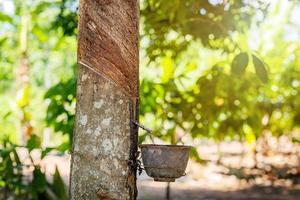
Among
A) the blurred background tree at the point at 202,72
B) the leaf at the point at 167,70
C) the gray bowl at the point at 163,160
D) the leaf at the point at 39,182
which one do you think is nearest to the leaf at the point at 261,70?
the blurred background tree at the point at 202,72

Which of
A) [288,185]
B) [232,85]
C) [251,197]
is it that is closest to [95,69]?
[232,85]

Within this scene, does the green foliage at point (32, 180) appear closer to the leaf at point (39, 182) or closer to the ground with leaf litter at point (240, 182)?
the leaf at point (39, 182)

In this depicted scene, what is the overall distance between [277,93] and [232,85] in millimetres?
1942

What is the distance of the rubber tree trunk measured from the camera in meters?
2.36

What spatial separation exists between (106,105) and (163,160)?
1.33 feet

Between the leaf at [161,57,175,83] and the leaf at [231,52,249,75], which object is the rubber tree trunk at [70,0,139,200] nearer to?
the leaf at [231,52,249,75]

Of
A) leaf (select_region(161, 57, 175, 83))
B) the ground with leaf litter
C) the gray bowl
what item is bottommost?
the ground with leaf litter

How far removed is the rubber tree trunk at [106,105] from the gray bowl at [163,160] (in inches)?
3.7

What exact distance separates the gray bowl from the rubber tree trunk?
0.09 meters

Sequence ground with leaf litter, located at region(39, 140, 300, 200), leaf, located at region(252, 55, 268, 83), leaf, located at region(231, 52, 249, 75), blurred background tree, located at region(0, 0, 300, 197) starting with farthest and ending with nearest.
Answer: ground with leaf litter, located at region(39, 140, 300, 200)
blurred background tree, located at region(0, 0, 300, 197)
leaf, located at region(231, 52, 249, 75)
leaf, located at region(252, 55, 268, 83)

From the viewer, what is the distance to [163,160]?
96.8 inches

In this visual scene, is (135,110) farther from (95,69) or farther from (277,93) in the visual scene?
(277,93)

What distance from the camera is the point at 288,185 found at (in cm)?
909

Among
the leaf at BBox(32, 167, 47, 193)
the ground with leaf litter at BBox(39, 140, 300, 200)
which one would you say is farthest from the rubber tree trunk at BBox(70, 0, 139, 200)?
the ground with leaf litter at BBox(39, 140, 300, 200)
